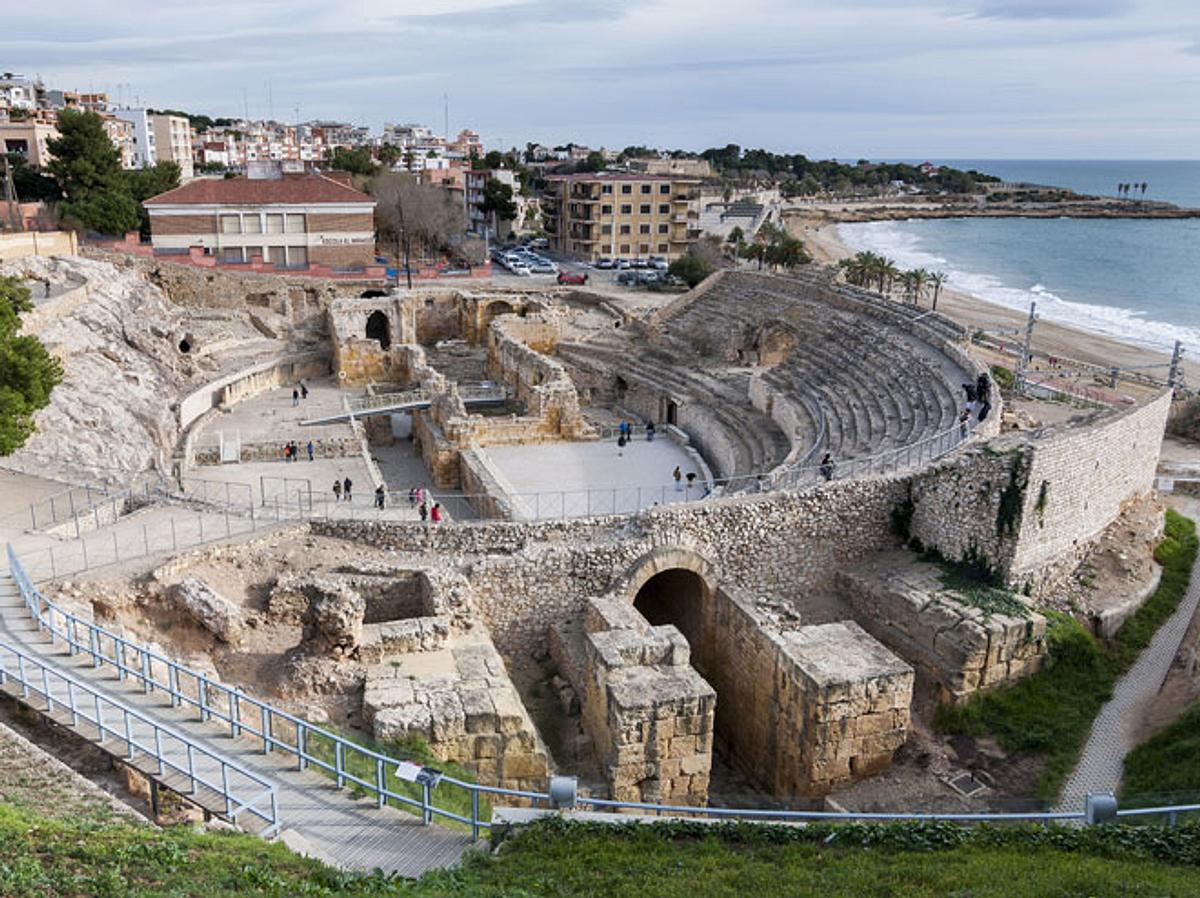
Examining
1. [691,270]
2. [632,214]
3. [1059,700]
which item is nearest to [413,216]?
[691,270]

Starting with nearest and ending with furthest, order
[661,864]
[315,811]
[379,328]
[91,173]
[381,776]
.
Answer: [661,864], [315,811], [381,776], [379,328], [91,173]

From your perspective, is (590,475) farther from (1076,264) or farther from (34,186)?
(1076,264)

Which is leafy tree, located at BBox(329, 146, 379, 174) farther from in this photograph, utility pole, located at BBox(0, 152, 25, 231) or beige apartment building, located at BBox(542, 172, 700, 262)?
utility pole, located at BBox(0, 152, 25, 231)

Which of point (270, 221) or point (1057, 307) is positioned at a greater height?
point (270, 221)

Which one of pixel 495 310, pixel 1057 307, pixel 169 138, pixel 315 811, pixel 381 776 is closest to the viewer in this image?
pixel 315 811

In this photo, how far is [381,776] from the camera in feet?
33.0

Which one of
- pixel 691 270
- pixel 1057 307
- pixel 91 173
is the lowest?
pixel 1057 307

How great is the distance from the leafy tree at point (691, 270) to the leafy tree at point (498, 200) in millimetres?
27261

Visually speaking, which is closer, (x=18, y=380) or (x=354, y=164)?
(x=18, y=380)

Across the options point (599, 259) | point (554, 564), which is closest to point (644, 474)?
point (554, 564)

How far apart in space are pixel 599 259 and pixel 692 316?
91.8ft

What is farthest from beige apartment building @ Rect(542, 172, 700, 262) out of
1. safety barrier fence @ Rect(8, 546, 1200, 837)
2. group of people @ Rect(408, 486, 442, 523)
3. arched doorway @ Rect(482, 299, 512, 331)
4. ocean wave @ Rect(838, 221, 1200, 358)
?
safety barrier fence @ Rect(8, 546, 1200, 837)

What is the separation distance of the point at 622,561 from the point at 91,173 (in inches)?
1773

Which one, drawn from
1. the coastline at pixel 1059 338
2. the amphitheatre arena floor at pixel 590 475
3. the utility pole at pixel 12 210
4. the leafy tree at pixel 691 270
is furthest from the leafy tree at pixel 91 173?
the coastline at pixel 1059 338
